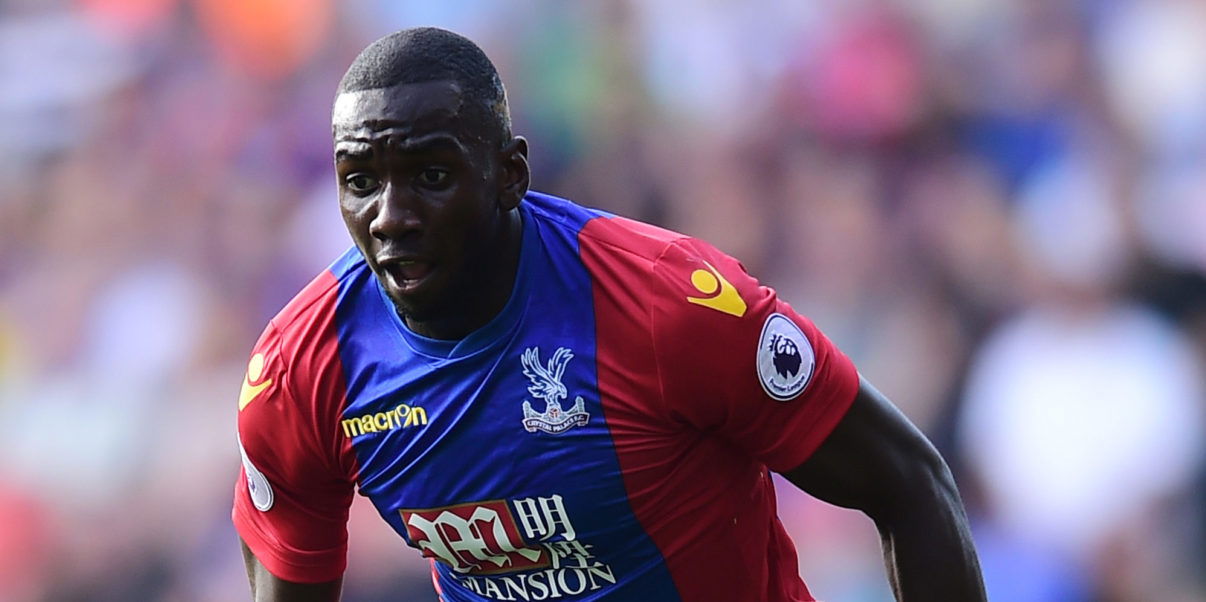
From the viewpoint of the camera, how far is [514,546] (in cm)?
338

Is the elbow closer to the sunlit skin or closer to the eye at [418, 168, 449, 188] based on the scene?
the sunlit skin

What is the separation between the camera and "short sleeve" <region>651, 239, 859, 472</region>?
3.19 meters

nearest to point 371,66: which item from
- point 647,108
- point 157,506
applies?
point 647,108

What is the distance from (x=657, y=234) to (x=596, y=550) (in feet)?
2.12

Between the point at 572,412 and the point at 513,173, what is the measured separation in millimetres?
487

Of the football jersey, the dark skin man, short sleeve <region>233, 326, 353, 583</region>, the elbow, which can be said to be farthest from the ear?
the elbow

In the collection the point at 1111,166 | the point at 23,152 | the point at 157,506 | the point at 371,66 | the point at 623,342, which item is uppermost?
the point at 371,66

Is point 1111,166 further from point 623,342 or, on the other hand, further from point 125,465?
point 125,465

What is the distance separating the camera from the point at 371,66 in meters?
3.21

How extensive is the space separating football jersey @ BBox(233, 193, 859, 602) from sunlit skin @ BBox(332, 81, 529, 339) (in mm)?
170

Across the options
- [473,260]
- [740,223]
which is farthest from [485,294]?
[740,223]

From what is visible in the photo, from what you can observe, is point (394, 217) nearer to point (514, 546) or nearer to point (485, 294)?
point (485, 294)

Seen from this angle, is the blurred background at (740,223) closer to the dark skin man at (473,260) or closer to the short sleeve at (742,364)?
the dark skin man at (473,260)

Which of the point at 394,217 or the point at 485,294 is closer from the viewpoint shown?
the point at 394,217
